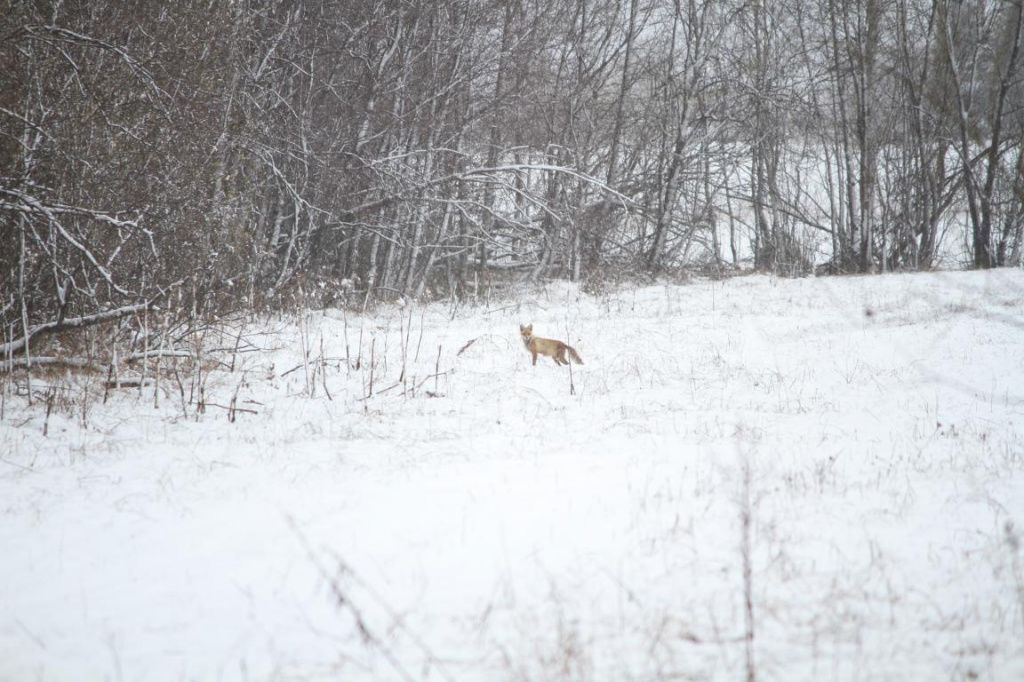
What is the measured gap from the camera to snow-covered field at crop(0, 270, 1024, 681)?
8.81 feet

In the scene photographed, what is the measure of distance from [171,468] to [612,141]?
14.0m

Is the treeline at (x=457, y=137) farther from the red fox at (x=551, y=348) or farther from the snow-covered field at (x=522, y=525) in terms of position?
the red fox at (x=551, y=348)

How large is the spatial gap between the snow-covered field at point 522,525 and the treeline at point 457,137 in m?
1.78

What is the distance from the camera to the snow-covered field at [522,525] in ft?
8.81

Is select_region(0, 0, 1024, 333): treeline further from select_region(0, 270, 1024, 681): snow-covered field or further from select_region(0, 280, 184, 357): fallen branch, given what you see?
select_region(0, 270, 1024, 681): snow-covered field

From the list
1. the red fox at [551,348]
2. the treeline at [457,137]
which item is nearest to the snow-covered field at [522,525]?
the red fox at [551,348]

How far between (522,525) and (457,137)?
11.1 m

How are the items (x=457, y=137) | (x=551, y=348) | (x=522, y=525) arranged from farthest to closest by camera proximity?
(x=457, y=137) → (x=551, y=348) → (x=522, y=525)

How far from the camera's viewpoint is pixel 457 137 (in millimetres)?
13688

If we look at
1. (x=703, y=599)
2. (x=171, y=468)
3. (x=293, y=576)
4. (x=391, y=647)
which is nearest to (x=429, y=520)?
(x=293, y=576)

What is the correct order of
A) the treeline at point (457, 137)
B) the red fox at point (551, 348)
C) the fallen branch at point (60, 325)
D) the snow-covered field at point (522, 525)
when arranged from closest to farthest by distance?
1. the snow-covered field at point (522, 525)
2. the fallen branch at point (60, 325)
3. the treeline at point (457, 137)
4. the red fox at point (551, 348)

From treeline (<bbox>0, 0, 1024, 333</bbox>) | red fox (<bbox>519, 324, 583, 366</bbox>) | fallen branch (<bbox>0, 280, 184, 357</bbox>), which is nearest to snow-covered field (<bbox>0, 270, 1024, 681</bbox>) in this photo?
red fox (<bbox>519, 324, 583, 366</bbox>)

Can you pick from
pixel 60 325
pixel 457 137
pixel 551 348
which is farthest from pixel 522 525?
pixel 457 137

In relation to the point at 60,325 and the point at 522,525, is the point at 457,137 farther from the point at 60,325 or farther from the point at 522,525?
the point at 522,525
